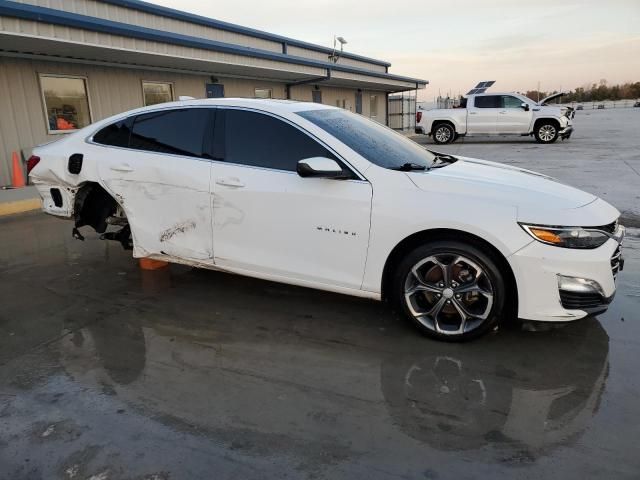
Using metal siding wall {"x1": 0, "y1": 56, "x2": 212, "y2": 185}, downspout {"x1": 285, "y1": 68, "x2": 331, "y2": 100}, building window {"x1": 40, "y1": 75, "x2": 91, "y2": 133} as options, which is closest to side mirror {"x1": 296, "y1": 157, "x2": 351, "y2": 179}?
metal siding wall {"x1": 0, "y1": 56, "x2": 212, "y2": 185}

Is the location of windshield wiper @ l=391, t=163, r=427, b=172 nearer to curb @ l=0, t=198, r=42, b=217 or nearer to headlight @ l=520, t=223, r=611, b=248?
headlight @ l=520, t=223, r=611, b=248

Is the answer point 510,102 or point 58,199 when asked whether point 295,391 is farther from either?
point 510,102

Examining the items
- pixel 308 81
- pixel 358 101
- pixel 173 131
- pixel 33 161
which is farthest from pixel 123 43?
pixel 358 101

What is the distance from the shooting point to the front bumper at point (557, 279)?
10.1 feet

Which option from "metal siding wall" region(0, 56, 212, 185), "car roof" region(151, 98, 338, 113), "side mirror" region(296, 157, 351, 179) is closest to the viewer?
"side mirror" region(296, 157, 351, 179)

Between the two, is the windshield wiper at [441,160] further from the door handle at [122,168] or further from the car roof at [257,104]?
the door handle at [122,168]

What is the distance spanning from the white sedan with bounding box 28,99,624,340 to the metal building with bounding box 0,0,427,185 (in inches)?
198

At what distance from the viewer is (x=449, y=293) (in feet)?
11.1

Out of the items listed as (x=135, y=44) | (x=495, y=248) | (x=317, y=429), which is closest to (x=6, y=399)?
(x=317, y=429)

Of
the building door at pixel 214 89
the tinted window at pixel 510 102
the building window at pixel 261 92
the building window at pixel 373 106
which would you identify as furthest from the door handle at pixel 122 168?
the building window at pixel 373 106

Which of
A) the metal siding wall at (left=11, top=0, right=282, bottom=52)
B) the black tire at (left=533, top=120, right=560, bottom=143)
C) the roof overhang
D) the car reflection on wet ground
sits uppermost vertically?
the metal siding wall at (left=11, top=0, right=282, bottom=52)

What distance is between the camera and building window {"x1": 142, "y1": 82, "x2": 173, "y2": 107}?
1239 centimetres

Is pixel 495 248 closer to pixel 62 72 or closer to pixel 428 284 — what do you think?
pixel 428 284

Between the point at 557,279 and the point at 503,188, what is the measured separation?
0.69 m
